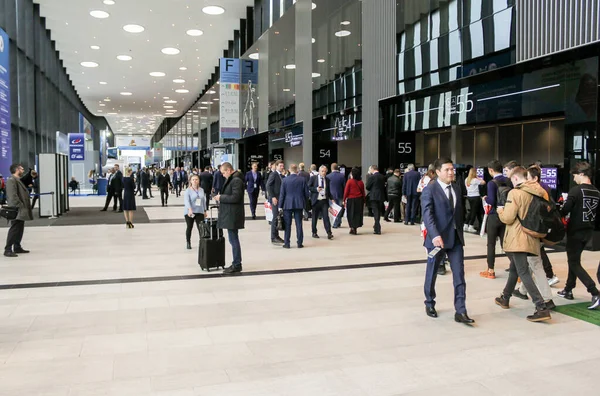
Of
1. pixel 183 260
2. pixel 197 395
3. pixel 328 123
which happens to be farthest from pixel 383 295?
pixel 328 123

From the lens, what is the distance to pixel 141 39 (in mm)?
27047

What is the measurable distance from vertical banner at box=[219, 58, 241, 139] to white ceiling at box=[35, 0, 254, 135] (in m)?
2.62

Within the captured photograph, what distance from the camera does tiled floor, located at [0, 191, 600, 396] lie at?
3439 mm

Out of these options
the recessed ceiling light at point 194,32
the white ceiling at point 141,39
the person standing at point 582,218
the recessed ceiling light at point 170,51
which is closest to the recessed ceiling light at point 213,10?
the white ceiling at point 141,39

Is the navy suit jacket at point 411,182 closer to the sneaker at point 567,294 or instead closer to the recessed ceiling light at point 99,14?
the sneaker at point 567,294

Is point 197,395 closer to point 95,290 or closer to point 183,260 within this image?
point 95,290

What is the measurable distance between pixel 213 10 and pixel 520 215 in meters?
20.8

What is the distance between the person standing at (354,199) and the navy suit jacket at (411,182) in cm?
180

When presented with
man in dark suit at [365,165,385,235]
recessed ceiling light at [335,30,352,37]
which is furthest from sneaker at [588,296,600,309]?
recessed ceiling light at [335,30,352,37]

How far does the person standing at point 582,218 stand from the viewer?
5320 mm

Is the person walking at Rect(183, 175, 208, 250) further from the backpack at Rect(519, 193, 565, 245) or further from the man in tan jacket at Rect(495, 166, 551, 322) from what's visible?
the backpack at Rect(519, 193, 565, 245)

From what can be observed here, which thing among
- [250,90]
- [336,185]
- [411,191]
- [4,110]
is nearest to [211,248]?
[336,185]

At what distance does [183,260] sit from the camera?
8.09m

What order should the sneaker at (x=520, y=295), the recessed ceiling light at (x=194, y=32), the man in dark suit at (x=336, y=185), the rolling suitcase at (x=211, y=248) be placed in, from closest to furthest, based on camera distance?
the sneaker at (x=520, y=295)
the rolling suitcase at (x=211, y=248)
the man in dark suit at (x=336, y=185)
the recessed ceiling light at (x=194, y=32)
